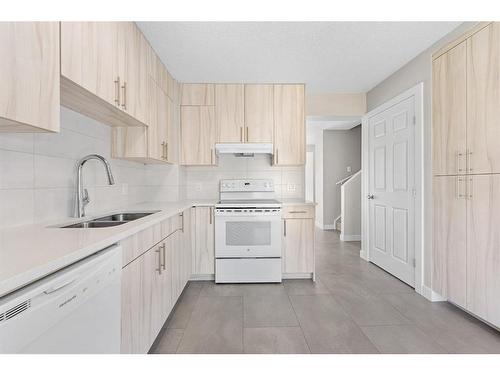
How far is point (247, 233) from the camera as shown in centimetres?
306

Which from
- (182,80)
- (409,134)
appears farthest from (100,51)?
(409,134)

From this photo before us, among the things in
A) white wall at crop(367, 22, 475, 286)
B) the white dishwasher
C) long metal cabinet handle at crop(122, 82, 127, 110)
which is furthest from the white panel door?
the white dishwasher

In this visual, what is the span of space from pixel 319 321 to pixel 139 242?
1.52 m

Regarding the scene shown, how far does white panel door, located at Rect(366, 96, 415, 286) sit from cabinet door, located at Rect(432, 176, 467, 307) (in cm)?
37

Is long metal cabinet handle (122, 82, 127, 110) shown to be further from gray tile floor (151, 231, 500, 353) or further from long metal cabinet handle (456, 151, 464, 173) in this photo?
long metal cabinet handle (456, 151, 464, 173)

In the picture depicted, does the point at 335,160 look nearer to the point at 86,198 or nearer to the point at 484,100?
the point at 484,100

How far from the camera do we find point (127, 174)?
2.80 m

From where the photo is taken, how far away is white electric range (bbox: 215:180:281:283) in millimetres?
Result: 3055

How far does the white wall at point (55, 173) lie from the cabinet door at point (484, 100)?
9.30ft

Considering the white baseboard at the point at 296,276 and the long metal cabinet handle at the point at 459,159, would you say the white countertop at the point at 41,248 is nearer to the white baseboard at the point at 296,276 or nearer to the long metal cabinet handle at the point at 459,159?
the white baseboard at the point at 296,276

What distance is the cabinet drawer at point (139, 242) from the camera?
135 cm

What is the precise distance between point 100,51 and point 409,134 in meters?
2.80

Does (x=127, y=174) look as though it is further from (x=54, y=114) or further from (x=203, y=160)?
(x=54, y=114)

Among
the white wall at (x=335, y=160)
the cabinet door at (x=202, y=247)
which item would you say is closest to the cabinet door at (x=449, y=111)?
the cabinet door at (x=202, y=247)
